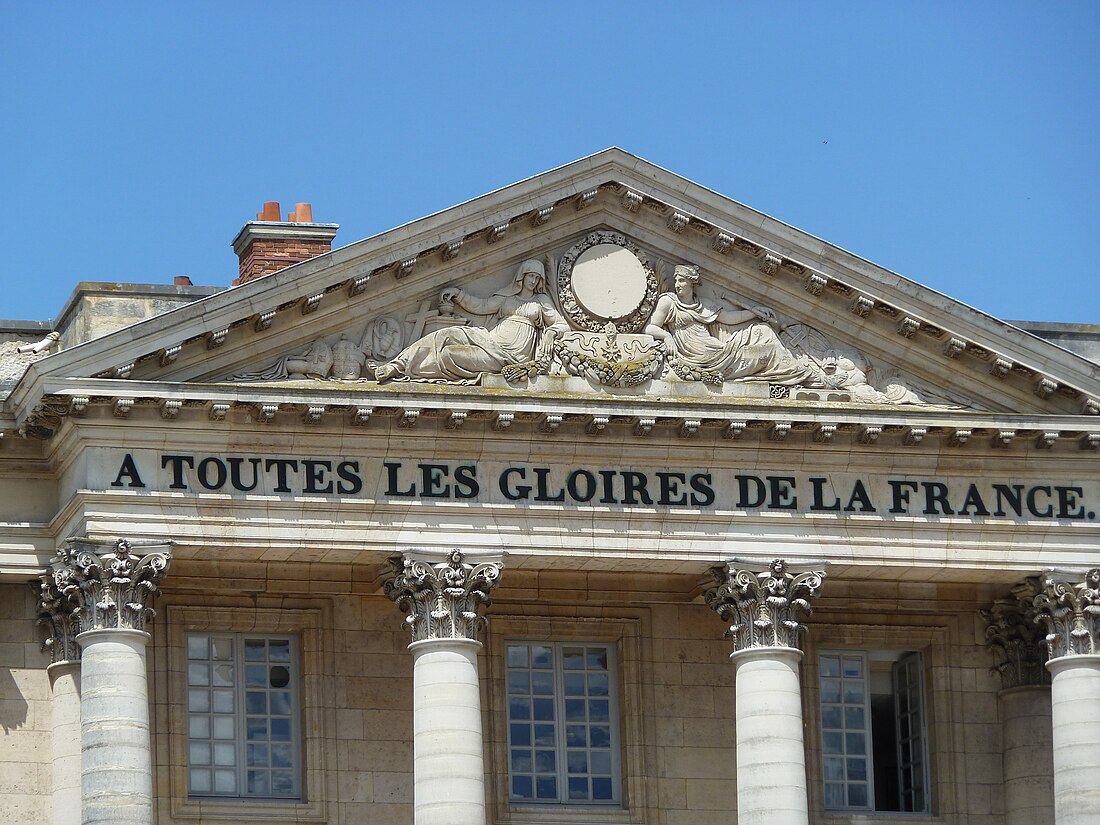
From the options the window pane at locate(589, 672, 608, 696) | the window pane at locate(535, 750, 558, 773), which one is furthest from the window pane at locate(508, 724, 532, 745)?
the window pane at locate(589, 672, 608, 696)

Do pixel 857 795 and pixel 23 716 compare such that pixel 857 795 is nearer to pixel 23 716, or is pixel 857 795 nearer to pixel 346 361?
Result: pixel 346 361

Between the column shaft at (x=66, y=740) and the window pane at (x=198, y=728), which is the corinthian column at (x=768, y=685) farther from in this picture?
the column shaft at (x=66, y=740)

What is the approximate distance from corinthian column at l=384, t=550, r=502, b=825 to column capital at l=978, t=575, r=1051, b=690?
25.3ft

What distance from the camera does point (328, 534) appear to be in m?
37.8

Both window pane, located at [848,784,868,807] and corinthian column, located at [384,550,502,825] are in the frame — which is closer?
corinthian column, located at [384,550,502,825]

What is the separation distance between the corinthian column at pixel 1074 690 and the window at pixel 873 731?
2.69 meters

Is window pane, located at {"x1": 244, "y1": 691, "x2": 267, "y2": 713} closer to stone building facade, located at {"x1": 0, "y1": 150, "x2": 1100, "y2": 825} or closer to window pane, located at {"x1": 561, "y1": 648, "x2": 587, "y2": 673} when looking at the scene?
stone building facade, located at {"x1": 0, "y1": 150, "x2": 1100, "y2": 825}

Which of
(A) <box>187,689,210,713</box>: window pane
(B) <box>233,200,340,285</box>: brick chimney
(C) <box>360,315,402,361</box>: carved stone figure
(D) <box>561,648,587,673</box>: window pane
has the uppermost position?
(B) <box>233,200,340,285</box>: brick chimney

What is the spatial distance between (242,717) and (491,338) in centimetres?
605

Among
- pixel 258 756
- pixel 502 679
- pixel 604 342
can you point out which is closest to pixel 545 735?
pixel 502 679

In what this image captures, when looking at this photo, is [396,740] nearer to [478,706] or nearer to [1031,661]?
[478,706]

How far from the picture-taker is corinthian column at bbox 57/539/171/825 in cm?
3631

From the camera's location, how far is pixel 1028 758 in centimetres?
4150

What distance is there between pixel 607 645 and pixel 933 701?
4.69 meters
